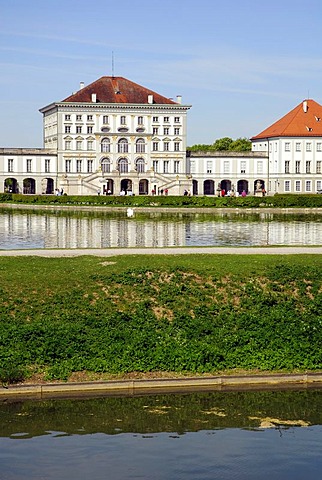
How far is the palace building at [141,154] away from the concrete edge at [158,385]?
295ft

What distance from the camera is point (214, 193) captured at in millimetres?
114250

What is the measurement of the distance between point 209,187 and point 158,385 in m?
98.3

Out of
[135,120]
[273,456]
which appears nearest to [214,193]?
[135,120]

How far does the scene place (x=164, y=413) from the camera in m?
16.3

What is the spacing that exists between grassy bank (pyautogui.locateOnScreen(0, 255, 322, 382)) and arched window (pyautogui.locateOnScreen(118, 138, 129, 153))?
87853 millimetres

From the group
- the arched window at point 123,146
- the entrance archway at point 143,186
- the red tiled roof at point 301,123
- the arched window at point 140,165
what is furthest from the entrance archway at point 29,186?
the red tiled roof at point 301,123

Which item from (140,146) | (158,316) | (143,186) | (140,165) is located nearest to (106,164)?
(140,165)

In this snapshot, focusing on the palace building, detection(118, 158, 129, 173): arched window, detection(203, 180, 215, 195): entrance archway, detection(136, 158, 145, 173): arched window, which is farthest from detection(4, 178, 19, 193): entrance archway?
detection(203, 180, 215, 195): entrance archway

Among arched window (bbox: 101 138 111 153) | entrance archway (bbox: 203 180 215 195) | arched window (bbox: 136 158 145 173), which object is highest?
arched window (bbox: 101 138 111 153)

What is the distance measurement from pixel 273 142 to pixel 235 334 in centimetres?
9462

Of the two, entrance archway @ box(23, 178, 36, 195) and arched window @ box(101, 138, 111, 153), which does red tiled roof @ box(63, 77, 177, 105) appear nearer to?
arched window @ box(101, 138, 111, 153)

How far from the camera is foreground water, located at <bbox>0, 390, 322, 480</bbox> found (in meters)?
13.5

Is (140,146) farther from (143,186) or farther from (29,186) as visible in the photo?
(29,186)

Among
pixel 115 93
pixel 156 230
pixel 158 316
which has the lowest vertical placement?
pixel 158 316
